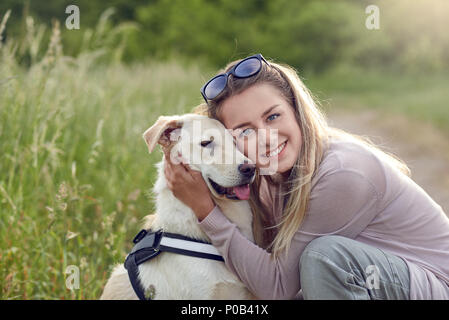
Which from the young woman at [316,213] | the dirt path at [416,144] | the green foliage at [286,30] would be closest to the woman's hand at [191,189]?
the young woman at [316,213]

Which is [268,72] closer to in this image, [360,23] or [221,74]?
[221,74]

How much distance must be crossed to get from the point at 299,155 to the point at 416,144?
644 centimetres

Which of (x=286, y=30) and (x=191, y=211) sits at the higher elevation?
(x=286, y=30)

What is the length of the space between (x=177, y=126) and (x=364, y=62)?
27796 millimetres

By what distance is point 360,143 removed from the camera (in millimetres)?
2486

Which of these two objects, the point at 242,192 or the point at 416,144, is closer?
the point at 242,192

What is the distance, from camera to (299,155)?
245 centimetres

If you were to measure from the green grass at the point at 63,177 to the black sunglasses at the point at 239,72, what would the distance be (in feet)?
3.33

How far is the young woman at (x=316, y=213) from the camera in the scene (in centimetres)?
214

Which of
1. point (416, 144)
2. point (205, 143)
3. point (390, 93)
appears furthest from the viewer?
point (390, 93)

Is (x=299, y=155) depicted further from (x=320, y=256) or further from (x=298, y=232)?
(x=320, y=256)

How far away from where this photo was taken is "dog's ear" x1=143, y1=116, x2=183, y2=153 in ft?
8.13

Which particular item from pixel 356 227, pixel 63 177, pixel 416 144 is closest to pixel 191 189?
pixel 356 227
